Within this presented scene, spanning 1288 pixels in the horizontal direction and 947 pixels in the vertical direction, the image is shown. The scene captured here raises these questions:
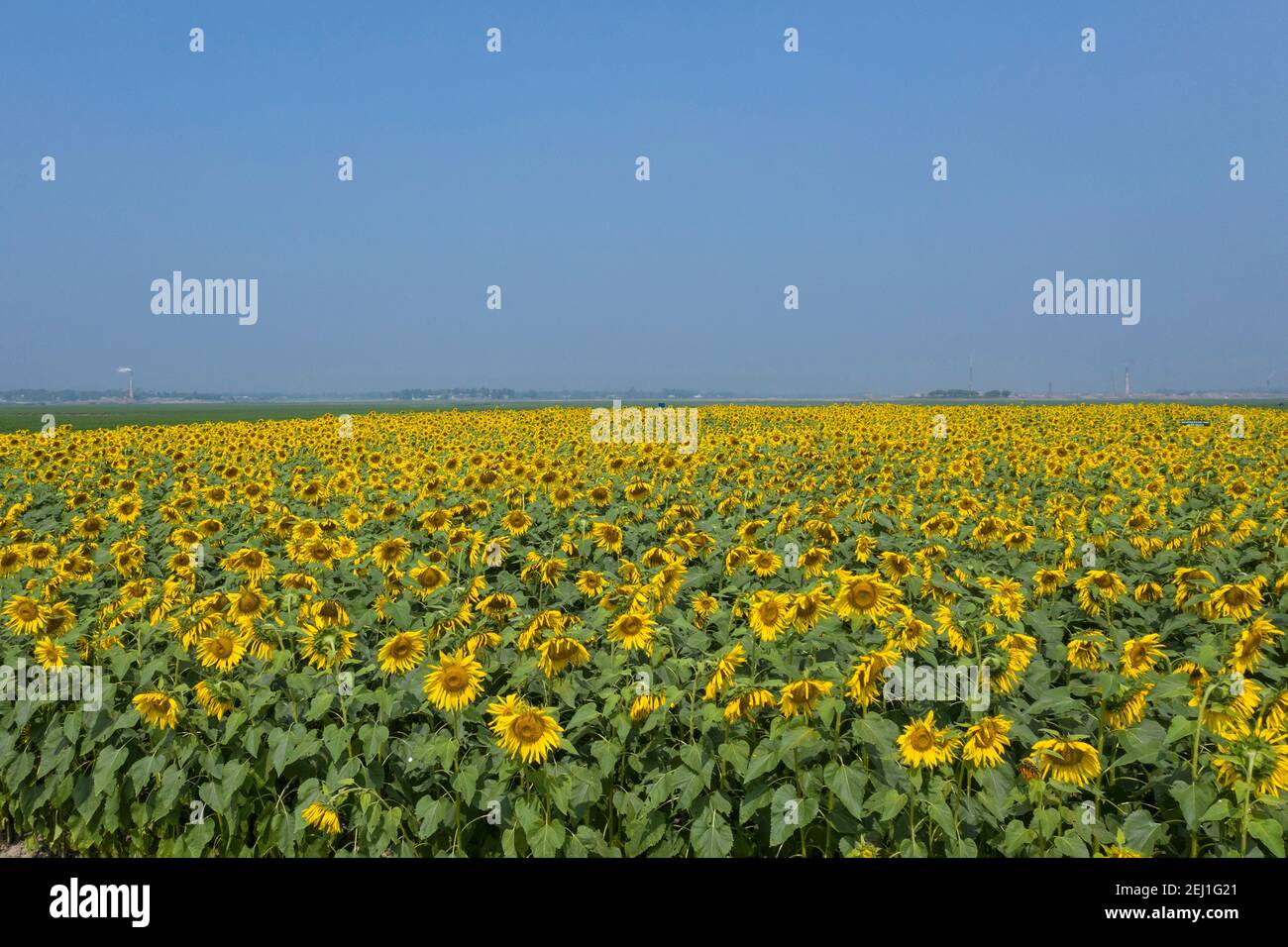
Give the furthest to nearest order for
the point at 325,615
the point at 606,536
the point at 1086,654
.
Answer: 1. the point at 606,536
2. the point at 325,615
3. the point at 1086,654

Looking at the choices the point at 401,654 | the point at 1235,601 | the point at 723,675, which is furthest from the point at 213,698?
the point at 1235,601

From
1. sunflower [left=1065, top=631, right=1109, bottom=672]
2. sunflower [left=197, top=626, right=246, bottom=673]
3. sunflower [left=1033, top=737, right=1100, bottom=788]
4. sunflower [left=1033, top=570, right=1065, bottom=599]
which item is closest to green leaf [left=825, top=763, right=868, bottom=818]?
sunflower [left=1033, top=737, right=1100, bottom=788]

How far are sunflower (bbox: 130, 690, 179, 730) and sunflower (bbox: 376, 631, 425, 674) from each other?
1124mm

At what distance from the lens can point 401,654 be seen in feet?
14.5

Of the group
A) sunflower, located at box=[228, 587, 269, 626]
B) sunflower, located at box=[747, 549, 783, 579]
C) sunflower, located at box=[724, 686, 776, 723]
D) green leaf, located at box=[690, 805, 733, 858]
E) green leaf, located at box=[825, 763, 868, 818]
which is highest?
sunflower, located at box=[747, 549, 783, 579]

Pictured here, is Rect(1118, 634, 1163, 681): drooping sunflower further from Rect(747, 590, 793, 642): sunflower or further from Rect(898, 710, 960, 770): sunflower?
Rect(747, 590, 793, 642): sunflower

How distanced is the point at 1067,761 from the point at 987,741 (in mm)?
325

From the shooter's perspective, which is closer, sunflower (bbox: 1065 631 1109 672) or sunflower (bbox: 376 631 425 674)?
sunflower (bbox: 376 631 425 674)

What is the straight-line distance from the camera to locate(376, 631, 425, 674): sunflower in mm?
4359

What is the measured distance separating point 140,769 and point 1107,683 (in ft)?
16.7

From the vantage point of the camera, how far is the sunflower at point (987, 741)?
11.2ft

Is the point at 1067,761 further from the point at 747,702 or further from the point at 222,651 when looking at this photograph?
the point at 222,651

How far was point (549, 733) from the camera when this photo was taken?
368 cm
